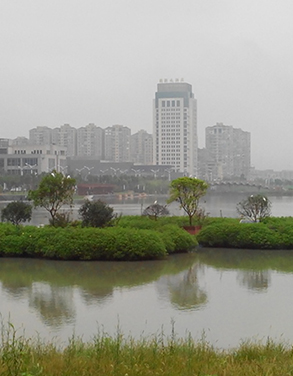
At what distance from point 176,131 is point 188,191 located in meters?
100

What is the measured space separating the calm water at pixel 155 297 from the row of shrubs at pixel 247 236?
44.9 inches

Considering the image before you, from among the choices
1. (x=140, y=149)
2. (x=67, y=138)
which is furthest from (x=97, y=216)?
(x=140, y=149)

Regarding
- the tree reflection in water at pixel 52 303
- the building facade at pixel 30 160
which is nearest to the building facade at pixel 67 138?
the building facade at pixel 30 160

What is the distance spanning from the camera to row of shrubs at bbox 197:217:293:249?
12914 mm

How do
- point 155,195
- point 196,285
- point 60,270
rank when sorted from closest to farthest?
1. point 196,285
2. point 60,270
3. point 155,195

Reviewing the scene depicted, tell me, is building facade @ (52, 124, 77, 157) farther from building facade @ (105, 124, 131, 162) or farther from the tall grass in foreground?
the tall grass in foreground

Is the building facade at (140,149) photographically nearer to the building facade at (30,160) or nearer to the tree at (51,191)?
the building facade at (30,160)

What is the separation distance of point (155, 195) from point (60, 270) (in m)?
57.3

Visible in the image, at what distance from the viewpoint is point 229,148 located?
141 metres

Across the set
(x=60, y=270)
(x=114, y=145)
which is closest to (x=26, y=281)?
(x=60, y=270)

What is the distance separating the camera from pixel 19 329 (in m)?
6.09

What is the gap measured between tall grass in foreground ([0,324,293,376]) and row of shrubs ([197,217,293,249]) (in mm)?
8189

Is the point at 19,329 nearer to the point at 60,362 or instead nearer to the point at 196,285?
the point at 60,362

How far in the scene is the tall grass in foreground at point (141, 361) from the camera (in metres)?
3.88
